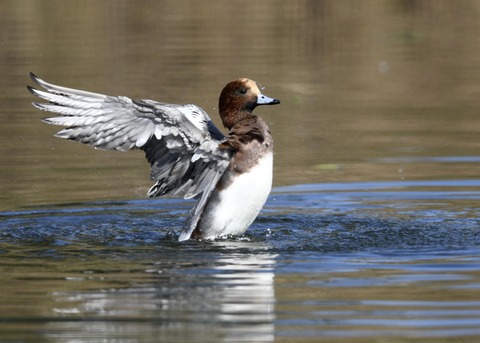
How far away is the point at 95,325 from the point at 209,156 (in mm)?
2472

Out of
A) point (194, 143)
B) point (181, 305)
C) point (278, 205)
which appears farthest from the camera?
point (278, 205)

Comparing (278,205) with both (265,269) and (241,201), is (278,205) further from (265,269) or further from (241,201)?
(265,269)

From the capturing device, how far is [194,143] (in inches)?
318

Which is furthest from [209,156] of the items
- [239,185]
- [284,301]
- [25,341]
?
[25,341]

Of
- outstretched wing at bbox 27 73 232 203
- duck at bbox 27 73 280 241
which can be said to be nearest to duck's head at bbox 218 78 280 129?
duck at bbox 27 73 280 241

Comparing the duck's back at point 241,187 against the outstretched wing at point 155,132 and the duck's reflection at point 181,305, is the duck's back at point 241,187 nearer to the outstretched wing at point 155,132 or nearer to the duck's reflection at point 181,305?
the outstretched wing at point 155,132

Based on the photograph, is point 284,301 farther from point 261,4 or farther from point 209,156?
point 261,4

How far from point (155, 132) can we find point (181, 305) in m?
1.86

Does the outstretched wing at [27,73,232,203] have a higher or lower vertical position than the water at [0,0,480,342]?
higher

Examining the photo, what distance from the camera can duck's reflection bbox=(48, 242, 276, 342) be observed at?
5797 millimetres

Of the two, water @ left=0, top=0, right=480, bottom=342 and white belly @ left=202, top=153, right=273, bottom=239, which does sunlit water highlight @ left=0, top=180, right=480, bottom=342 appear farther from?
white belly @ left=202, top=153, right=273, bottom=239

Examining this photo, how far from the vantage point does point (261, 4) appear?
23250 mm

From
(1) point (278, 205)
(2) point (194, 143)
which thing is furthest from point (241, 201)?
(1) point (278, 205)

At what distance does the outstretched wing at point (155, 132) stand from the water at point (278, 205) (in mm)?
442
